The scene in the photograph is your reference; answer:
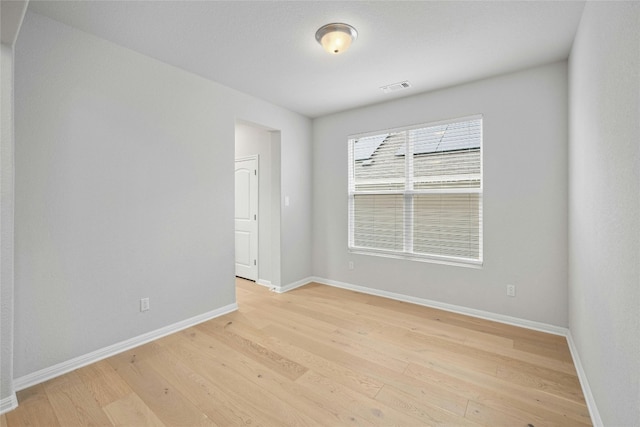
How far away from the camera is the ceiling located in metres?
1.96

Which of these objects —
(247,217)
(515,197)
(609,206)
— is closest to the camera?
(609,206)

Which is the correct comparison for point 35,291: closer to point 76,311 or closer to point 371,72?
point 76,311

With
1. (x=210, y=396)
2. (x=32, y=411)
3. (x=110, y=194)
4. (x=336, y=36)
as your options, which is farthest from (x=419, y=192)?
(x=32, y=411)

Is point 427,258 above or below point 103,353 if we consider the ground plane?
above

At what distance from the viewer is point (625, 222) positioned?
1.19 metres

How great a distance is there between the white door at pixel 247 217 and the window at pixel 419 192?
1483 mm

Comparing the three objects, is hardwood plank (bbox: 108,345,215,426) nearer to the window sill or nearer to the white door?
the white door

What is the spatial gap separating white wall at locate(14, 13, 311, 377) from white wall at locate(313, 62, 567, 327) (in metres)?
2.31

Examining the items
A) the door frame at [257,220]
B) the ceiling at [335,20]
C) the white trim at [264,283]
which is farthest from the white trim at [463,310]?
the ceiling at [335,20]

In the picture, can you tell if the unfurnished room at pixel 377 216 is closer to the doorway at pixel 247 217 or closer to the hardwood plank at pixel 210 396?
the hardwood plank at pixel 210 396

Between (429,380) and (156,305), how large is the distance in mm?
2392

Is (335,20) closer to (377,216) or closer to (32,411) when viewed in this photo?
(377,216)

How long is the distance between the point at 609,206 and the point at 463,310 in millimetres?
2177

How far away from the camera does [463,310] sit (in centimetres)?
326
